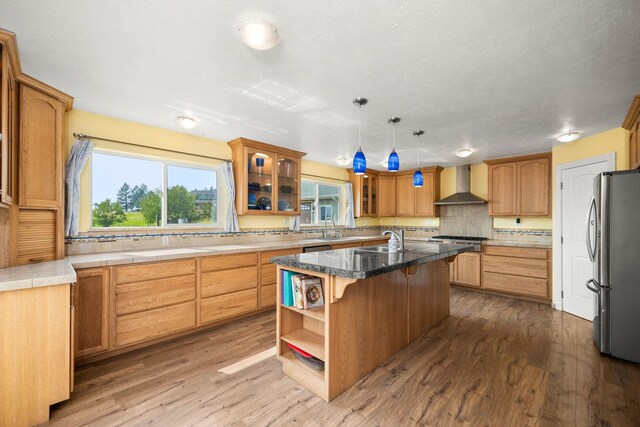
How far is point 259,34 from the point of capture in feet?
5.20

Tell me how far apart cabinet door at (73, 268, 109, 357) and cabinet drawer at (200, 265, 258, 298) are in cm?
86

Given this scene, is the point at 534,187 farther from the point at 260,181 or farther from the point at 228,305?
the point at 228,305

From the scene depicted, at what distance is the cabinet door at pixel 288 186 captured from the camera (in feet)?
14.4

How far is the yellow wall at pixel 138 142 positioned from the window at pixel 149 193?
8 centimetres

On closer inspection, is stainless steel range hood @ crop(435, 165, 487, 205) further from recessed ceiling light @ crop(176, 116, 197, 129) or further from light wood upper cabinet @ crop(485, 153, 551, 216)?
recessed ceiling light @ crop(176, 116, 197, 129)

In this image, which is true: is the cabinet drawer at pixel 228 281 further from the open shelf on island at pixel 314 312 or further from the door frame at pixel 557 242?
the door frame at pixel 557 242

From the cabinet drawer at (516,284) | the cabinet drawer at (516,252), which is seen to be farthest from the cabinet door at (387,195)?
the cabinet drawer at (516,284)

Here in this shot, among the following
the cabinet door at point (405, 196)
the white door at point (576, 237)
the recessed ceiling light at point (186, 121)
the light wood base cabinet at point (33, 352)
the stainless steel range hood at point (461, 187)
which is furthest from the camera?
the cabinet door at point (405, 196)

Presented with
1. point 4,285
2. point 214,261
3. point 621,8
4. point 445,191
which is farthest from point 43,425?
point 445,191

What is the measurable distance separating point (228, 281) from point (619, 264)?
12.7ft

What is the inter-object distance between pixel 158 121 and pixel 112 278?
5.73ft

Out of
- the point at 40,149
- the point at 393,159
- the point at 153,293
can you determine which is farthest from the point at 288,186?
the point at 40,149

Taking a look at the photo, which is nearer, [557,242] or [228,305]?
[228,305]

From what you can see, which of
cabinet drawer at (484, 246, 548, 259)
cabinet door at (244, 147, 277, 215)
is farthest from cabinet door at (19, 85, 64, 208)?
cabinet drawer at (484, 246, 548, 259)
